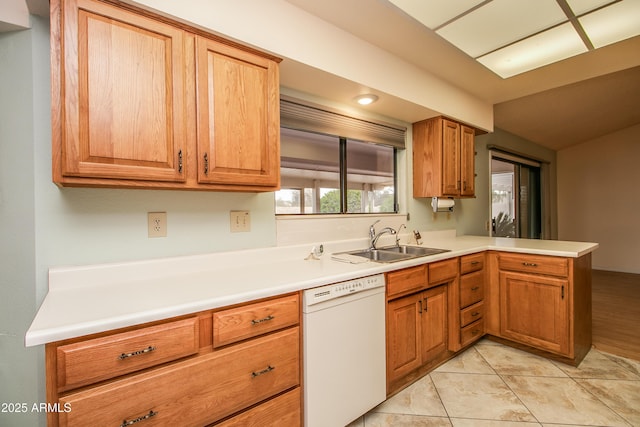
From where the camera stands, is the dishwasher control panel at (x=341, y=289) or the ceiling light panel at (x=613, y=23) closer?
the dishwasher control panel at (x=341, y=289)

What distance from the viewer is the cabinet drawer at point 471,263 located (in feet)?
7.63

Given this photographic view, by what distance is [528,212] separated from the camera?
206 inches

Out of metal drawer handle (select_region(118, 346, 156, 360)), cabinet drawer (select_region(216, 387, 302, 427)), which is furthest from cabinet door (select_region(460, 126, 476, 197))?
metal drawer handle (select_region(118, 346, 156, 360))

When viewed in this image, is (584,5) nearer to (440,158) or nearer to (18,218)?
(440,158)

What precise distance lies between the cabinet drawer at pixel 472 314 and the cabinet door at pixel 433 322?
23cm

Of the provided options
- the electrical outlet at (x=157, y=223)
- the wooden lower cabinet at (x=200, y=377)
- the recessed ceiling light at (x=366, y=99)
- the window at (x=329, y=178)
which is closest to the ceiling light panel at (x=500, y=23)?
the recessed ceiling light at (x=366, y=99)

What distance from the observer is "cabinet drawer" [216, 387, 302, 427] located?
1.20m

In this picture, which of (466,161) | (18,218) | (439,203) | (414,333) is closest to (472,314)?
(414,333)

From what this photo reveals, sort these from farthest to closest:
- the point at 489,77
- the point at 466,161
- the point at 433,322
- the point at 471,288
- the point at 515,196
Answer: the point at 515,196
the point at 466,161
the point at 489,77
the point at 471,288
the point at 433,322

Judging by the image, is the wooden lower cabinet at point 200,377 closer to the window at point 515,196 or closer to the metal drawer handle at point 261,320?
the metal drawer handle at point 261,320

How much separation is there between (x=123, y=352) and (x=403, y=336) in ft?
5.01

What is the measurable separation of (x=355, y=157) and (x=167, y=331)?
227 centimetres

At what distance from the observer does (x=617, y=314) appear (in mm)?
3219

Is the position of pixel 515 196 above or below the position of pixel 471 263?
above
